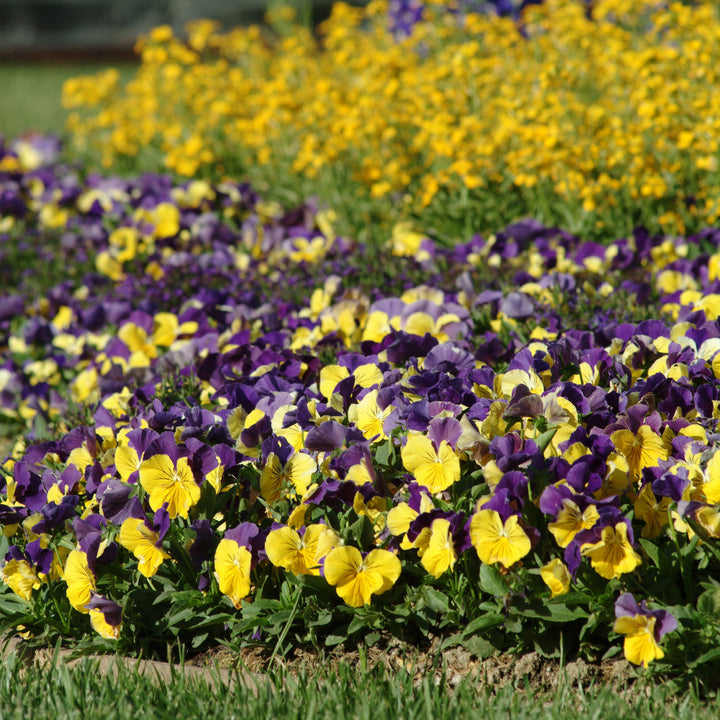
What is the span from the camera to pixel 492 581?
218 cm

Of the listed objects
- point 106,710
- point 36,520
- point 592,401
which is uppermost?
point 592,401

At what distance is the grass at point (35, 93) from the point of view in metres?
10.5

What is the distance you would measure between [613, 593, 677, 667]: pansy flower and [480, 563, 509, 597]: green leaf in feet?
0.92

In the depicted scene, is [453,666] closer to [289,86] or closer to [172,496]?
[172,496]

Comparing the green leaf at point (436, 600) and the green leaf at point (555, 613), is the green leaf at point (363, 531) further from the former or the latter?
the green leaf at point (555, 613)

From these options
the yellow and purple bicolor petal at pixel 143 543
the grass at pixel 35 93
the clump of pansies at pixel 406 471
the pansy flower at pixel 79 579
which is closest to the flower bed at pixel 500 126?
the clump of pansies at pixel 406 471

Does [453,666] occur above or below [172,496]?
below

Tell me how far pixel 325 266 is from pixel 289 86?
5.76 feet

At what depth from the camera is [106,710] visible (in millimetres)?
2037

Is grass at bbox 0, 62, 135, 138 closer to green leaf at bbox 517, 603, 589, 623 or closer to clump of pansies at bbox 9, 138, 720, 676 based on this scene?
clump of pansies at bbox 9, 138, 720, 676

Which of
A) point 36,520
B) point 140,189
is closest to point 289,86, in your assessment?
point 140,189

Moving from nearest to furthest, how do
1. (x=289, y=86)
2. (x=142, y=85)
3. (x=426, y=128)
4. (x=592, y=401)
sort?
(x=592, y=401)
(x=426, y=128)
(x=289, y=86)
(x=142, y=85)

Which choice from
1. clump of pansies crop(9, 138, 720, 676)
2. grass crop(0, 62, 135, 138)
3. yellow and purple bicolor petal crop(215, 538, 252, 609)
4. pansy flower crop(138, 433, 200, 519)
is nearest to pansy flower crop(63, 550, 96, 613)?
clump of pansies crop(9, 138, 720, 676)

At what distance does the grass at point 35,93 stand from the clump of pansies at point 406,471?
7.22m
